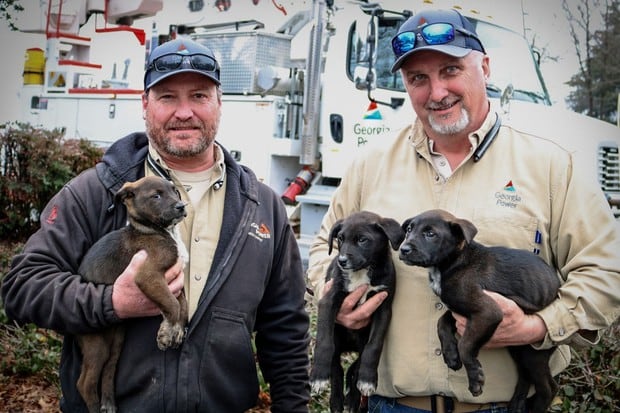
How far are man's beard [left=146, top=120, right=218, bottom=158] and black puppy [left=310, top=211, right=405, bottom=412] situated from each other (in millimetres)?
702

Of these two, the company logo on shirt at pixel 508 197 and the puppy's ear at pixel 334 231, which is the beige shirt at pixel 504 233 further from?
the puppy's ear at pixel 334 231

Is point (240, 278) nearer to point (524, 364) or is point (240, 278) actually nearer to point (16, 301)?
point (16, 301)

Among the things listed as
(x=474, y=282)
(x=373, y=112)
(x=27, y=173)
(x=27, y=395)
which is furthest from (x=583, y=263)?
(x=27, y=173)

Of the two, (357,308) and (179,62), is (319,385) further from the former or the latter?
(179,62)

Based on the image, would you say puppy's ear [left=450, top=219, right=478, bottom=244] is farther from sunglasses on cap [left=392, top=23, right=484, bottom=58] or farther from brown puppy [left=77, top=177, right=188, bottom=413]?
brown puppy [left=77, top=177, right=188, bottom=413]

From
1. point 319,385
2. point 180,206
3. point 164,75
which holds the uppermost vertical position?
point 164,75

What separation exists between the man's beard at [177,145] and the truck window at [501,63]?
22.1 feet

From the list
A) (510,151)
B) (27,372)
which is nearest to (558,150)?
(510,151)

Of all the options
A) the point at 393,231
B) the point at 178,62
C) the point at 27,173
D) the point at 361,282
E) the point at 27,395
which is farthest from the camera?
the point at 27,173

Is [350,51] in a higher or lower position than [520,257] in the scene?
higher

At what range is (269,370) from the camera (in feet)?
11.1

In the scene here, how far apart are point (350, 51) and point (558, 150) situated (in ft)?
25.1

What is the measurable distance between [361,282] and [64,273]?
1243mm

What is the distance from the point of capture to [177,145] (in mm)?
3027
